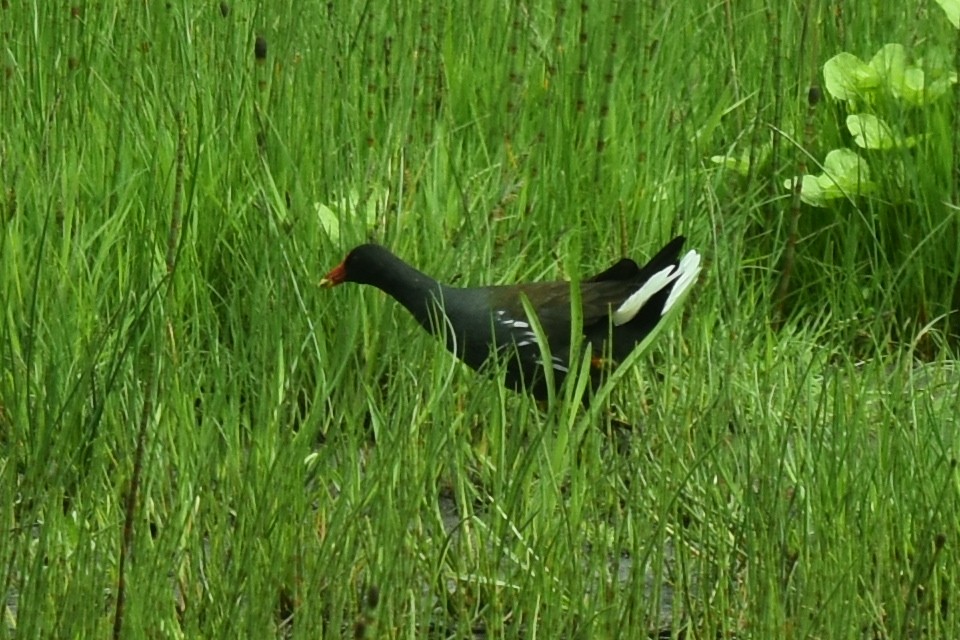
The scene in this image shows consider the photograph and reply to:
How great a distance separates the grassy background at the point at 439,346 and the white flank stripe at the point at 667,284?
0.31ft

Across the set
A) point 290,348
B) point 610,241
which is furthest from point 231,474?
point 610,241

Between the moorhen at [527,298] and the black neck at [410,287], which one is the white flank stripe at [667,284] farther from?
the black neck at [410,287]

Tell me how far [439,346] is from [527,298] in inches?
8.4

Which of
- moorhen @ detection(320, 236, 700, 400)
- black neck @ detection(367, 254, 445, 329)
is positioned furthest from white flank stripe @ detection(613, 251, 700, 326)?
black neck @ detection(367, 254, 445, 329)

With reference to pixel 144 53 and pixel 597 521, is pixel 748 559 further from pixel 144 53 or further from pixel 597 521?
pixel 144 53

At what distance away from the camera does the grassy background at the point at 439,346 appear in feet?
8.69

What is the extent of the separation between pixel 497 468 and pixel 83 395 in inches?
28.8

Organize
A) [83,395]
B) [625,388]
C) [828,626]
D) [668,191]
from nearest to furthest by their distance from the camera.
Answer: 1. [828,626]
2. [83,395]
3. [625,388]
4. [668,191]

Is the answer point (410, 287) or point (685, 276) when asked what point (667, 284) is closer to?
point (685, 276)

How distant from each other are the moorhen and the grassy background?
77 millimetres

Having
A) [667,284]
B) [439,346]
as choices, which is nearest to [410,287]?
[439,346]

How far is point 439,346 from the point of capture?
353 cm

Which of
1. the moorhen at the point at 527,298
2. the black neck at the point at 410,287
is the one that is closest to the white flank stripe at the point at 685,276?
the moorhen at the point at 527,298

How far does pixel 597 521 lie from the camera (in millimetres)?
2742
